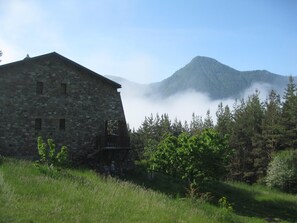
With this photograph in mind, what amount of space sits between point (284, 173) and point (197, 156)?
2087 centimetres

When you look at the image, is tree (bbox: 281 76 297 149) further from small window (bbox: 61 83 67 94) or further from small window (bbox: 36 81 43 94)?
small window (bbox: 36 81 43 94)

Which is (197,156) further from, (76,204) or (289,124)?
(289,124)

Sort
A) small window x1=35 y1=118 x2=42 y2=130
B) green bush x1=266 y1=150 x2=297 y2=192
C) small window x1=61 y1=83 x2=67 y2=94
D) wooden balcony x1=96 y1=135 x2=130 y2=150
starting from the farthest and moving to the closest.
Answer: green bush x1=266 y1=150 x2=297 y2=192 < wooden balcony x1=96 y1=135 x2=130 y2=150 < small window x1=61 y1=83 x2=67 y2=94 < small window x1=35 y1=118 x2=42 y2=130

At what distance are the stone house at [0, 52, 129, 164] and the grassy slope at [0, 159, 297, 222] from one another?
1119 centimetres

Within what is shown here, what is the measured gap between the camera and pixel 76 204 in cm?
1148

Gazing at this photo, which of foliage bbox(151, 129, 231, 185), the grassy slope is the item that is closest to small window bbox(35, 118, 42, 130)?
foliage bbox(151, 129, 231, 185)

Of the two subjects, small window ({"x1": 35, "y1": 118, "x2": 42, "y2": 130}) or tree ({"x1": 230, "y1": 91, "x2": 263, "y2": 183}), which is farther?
tree ({"x1": 230, "y1": 91, "x2": 263, "y2": 183})

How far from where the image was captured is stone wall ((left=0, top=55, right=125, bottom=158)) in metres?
25.8

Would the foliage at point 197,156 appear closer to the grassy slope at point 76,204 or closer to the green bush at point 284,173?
the grassy slope at point 76,204

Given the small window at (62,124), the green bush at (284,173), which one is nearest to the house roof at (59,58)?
the small window at (62,124)

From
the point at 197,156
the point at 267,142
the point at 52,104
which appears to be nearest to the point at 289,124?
the point at 267,142

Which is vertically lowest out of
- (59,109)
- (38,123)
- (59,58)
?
(38,123)

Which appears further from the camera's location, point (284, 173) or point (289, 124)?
point (289, 124)

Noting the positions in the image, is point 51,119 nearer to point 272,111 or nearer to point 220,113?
point 272,111
